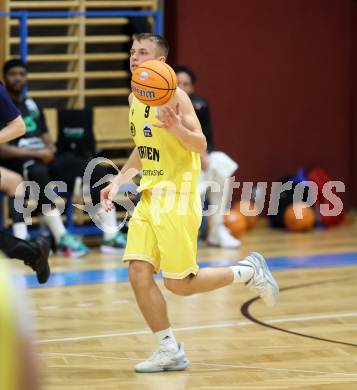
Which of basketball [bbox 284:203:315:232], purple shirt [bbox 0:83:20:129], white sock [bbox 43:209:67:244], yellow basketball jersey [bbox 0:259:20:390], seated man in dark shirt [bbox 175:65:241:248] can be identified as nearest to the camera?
yellow basketball jersey [bbox 0:259:20:390]

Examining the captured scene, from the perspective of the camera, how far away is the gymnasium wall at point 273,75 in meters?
10.9

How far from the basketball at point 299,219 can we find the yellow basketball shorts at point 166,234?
19.4ft

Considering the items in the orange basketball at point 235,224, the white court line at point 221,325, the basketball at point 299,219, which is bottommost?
the basketball at point 299,219

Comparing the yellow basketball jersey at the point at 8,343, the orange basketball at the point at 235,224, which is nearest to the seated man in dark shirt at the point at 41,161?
the orange basketball at the point at 235,224

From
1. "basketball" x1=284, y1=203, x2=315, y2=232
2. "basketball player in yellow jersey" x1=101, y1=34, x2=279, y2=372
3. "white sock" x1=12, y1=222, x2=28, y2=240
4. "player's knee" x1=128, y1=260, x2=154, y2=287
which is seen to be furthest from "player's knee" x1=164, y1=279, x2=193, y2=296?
"basketball" x1=284, y1=203, x2=315, y2=232

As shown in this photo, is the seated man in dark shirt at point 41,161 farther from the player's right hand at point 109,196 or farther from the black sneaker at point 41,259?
the player's right hand at point 109,196

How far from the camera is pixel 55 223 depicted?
9.02 meters

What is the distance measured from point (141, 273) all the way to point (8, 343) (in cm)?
334

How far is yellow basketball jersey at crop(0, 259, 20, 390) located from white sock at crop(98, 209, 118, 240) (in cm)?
774

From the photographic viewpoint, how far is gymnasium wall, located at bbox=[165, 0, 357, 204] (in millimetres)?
10914

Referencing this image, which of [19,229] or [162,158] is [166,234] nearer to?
[162,158]

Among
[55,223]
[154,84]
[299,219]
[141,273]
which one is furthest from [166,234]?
[299,219]

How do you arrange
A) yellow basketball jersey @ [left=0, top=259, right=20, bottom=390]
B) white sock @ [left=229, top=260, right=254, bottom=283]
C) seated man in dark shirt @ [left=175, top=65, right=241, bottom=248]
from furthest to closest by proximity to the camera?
seated man in dark shirt @ [left=175, top=65, right=241, bottom=248] → white sock @ [left=229, top=260, right=254, bottom=283] → yellow basketball jersey @ [left=0, top=259, right=20, bottom=390]

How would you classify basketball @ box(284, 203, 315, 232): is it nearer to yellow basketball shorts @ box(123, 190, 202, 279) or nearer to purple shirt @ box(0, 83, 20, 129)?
purple shirt @ box(0, 83, 20, 129)
